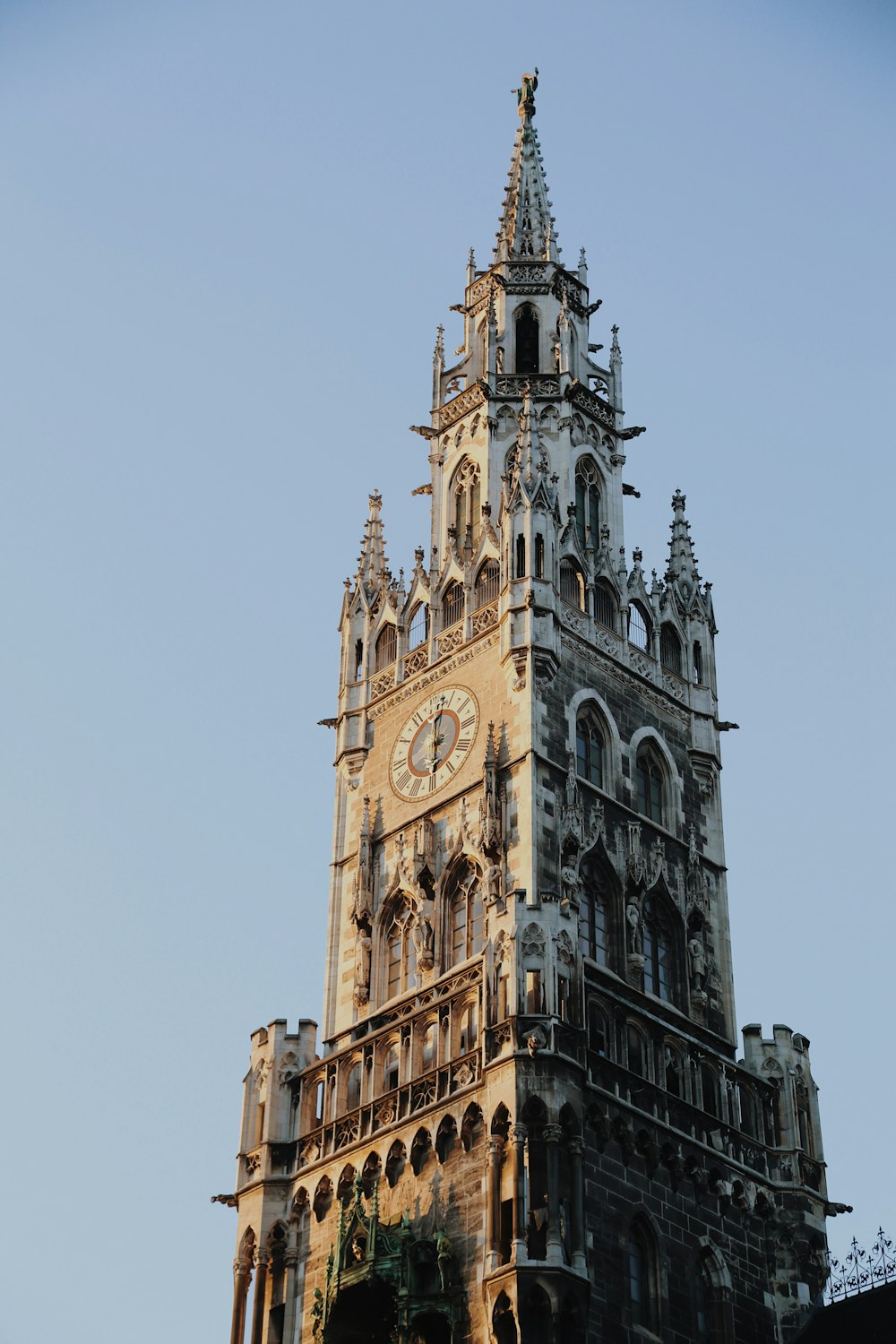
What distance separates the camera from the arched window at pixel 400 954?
53344 millimetres

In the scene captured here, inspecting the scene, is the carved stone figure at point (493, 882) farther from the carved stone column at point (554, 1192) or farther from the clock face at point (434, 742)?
the carved stone column at point (554, 1192)

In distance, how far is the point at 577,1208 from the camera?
45969 millimetres

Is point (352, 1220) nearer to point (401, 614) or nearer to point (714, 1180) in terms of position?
point (714, 1180)

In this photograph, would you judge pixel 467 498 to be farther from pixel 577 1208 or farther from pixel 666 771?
pixel 577 1208

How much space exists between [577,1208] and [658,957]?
9.10m

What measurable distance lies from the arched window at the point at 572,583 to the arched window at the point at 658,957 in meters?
7.90

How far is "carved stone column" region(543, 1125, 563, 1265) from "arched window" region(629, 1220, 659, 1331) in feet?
8.65

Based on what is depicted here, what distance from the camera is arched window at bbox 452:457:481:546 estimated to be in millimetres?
61094

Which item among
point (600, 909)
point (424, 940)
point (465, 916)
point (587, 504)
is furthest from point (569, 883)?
point (587, 504)

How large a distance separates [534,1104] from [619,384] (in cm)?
2503

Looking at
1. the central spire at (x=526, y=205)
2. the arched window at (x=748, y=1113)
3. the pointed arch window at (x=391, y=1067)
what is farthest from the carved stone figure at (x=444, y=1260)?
the central spire at (x=526, y=205)

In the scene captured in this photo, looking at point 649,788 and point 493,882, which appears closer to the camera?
point 493,882

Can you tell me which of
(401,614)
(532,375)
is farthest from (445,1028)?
(532,375)

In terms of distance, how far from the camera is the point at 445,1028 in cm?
5012
